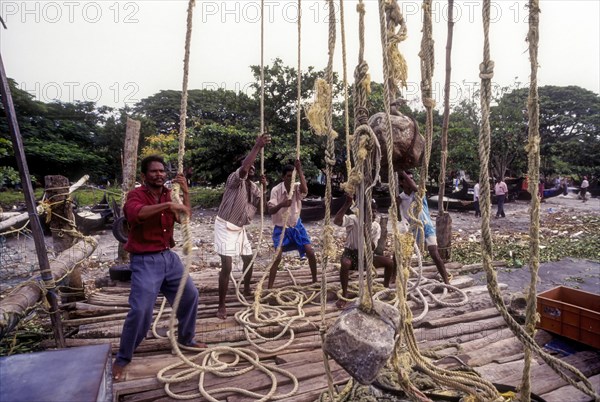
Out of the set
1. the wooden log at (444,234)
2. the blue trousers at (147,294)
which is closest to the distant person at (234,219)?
the blue trousers at (147,294)

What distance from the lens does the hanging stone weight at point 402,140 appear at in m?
2.27

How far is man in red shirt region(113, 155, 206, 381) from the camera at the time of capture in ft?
9.59

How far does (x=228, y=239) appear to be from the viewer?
438cm

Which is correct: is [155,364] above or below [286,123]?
below

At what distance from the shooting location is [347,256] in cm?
458

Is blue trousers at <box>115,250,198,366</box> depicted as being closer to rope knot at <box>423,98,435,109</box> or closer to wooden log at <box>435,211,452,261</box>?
rope knot at <box>423,98,435,109</box>

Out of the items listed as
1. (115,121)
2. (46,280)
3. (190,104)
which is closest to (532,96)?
(46,280)

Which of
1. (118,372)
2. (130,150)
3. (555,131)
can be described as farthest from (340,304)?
(555,131)

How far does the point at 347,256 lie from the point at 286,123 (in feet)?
35.8

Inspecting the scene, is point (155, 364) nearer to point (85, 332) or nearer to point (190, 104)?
point (85, 332)

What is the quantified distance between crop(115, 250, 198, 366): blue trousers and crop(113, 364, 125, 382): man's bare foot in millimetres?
34

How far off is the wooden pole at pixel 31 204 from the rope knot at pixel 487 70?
3377 millimetres

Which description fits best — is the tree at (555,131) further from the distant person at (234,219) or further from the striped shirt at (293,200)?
the distant person at (234,219)

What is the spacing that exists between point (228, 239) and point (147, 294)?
58.3 inches
